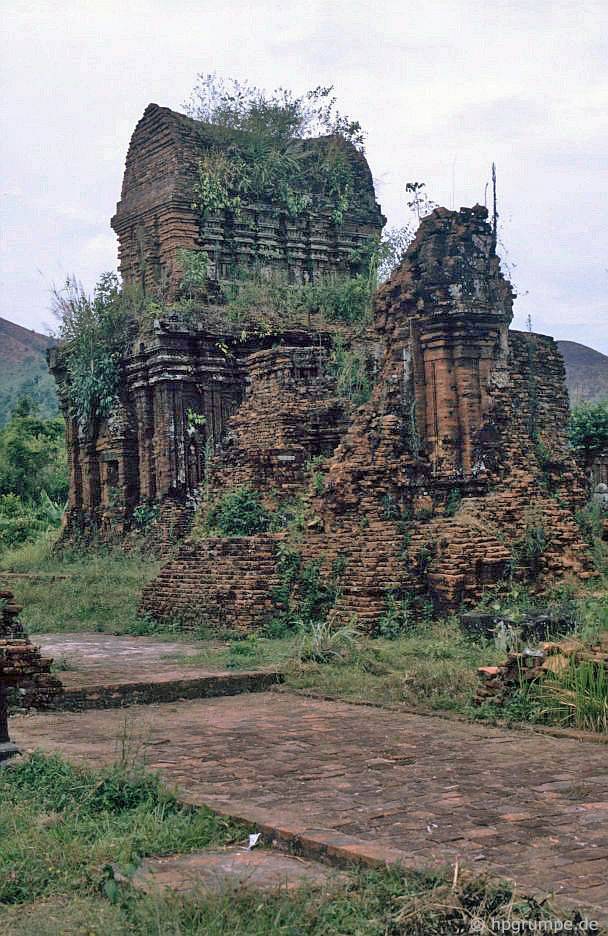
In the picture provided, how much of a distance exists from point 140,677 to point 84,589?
22.8 ft

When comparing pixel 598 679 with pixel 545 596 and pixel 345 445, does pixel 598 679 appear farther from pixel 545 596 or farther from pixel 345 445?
pixel 345 445

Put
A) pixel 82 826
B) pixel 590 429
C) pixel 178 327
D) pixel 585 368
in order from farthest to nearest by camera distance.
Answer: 1. pixel 585 368
2. pixel 590 429
3. pixel 178 327
4. pixel 82 826

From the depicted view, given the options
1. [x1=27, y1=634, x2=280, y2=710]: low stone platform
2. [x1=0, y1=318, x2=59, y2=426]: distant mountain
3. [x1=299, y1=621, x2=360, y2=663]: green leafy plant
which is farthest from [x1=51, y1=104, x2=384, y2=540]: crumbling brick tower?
[x1=0, y1=318, x2=59, y2=426]: distant mountain

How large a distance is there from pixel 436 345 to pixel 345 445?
1.56 metres

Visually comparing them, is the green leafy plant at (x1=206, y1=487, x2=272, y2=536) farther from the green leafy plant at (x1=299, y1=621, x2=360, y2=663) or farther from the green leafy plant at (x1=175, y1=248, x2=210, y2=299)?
the green leafy plant at (x1=175, y1=248, x2=210, y2=299)

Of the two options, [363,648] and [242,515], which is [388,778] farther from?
[242,515]

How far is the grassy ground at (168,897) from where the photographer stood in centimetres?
362

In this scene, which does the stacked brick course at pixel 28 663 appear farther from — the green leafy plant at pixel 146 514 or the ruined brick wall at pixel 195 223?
the ruined brick wall at pixel 195 223

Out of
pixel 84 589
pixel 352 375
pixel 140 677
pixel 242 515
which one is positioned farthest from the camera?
pixel 84 589

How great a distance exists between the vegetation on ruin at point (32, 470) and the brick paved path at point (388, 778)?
20.2 meters

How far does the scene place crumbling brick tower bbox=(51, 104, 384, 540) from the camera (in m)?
19.1

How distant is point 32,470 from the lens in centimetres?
3098

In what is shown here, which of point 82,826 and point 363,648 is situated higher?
point 363,648

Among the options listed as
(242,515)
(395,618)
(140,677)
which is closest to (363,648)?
(395,618)
